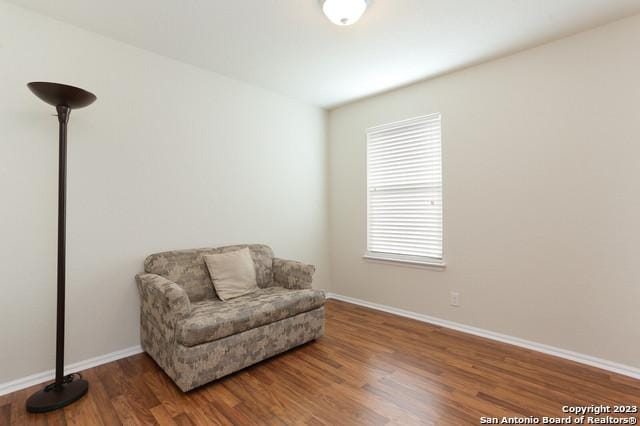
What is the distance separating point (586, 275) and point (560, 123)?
4.03 ft

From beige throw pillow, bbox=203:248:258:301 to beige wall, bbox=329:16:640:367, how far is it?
5.66 feet

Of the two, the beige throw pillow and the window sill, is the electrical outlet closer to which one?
the window sill

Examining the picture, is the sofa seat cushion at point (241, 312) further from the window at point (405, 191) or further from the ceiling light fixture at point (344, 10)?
the ceiling light fixture at point (344, 10)

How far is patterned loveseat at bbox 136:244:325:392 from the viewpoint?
1.99 m

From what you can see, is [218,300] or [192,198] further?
[192,198]

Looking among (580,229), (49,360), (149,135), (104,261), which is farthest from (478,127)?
(49,360)

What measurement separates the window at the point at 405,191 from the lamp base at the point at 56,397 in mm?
2901

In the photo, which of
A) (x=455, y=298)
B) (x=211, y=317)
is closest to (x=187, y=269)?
(x=211, y=317)

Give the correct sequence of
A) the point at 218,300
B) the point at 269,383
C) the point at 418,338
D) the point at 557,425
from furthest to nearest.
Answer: the point at 418,338 → the point at 218,300 → the point at 269,383 → the point at 557,425

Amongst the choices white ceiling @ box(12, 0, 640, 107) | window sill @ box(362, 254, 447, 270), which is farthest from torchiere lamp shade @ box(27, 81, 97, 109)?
window sill @ box(362, 254, 447, 270)

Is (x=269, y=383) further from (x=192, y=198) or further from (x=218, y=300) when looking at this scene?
(x=192, y=198)

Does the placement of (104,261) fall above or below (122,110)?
below

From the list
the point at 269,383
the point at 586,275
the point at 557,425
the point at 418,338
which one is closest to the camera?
the point at 557,425

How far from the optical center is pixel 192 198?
293 centimetres
